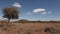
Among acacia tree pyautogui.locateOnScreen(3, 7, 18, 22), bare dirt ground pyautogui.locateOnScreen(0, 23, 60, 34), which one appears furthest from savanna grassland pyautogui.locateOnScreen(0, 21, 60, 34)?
acacia tree pyautogui.locateOnScreen(3, 7, 18, 22)

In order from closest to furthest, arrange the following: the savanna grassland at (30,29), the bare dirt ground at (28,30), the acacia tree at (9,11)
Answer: the bare dirt ground at (28,30) < the savanna grassland at (30,29) < the acacia tree at (9,11)

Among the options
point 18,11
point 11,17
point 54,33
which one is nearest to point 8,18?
point 11,17

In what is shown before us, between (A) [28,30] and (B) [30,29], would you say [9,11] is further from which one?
(A) [28,30]

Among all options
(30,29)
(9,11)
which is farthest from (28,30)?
(9,11)

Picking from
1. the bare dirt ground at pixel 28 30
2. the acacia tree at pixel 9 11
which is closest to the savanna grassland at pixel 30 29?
the bare dirt ground at pixel 28 30

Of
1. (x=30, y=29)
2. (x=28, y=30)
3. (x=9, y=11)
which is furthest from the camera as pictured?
(x=9, y=11)

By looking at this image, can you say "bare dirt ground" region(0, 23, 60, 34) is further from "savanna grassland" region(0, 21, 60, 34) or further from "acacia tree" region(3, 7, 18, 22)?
"acacia tree" region(3, 7, 18, 22)

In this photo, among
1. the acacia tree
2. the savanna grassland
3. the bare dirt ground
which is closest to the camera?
the bare dirt ground

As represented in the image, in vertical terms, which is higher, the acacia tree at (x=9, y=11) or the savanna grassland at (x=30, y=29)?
the acacia tree at (x=9, y=11)

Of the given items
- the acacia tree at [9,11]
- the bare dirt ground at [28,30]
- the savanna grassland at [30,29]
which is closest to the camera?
the bare dirt ground at [28,30]

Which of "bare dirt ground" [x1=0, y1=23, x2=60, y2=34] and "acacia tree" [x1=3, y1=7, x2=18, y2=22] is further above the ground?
"acacia tree" [x1=3, y1=7, x2=18, y2=22]

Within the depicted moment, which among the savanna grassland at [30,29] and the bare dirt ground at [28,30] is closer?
the bare dirt ground at [28,30]

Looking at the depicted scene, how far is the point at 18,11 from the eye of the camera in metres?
43.7

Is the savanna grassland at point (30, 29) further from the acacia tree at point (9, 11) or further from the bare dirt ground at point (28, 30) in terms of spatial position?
the acacia tree at point (9, 11)
